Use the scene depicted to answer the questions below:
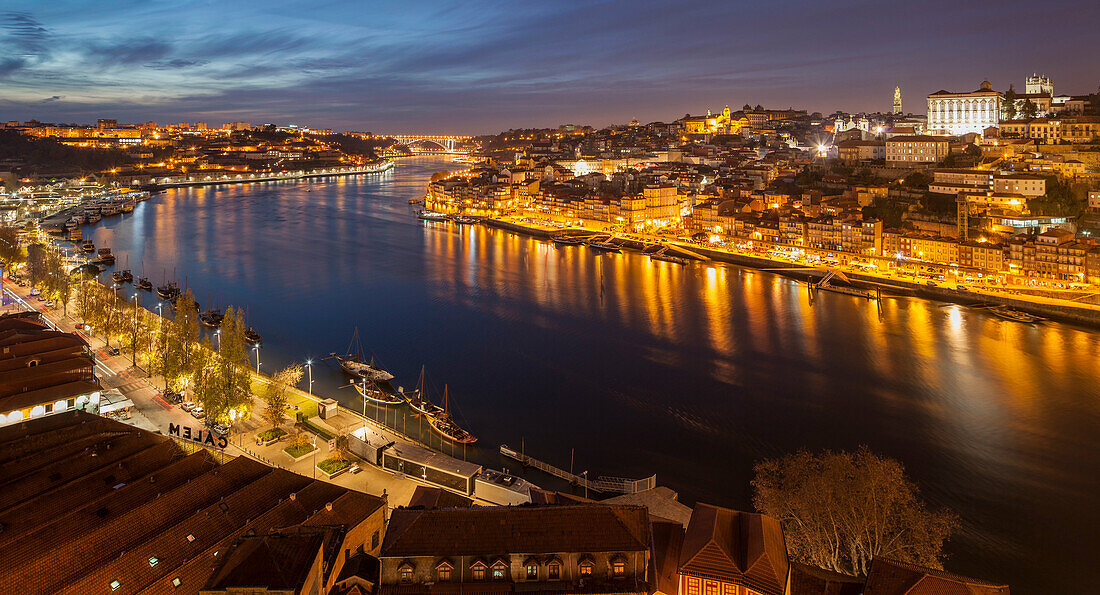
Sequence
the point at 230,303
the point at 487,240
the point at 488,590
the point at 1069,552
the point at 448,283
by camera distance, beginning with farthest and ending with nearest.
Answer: the point at 487,240 < the point at 448,283 < the point at 230,303 < the point at 1069,552 < the point at 488,590

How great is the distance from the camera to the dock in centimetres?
507

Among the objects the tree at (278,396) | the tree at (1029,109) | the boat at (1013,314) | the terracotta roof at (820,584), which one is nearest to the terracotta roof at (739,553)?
the terracotta roof at (820,584)

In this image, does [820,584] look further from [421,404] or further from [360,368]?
[360,368]

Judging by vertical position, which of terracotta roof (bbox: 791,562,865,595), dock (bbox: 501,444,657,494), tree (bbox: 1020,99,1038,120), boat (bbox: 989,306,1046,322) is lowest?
dock (bbox: 501,444,657,494)

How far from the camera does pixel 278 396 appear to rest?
5.58 metres

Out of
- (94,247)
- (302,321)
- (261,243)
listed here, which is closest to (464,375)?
(302,321)

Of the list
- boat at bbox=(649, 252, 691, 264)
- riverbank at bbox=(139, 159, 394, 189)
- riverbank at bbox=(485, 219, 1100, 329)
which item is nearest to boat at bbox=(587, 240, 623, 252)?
riverbank at bbox=(485, 219, 1100, 329)

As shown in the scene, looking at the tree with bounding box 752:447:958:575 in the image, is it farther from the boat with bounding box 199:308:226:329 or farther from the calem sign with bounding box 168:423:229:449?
the boat with bounding box 199:308:226:329

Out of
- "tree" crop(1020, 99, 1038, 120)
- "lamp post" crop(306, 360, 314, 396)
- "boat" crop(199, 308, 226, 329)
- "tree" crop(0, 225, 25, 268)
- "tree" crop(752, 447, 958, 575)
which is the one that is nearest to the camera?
"tree" crop(752, 447, 958, 575)

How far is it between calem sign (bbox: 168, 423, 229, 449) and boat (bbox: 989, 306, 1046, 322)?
10.8 metres

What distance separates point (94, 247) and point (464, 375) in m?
13.5

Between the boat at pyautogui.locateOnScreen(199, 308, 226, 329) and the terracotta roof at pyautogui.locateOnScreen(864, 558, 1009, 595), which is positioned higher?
the boat at pyautogui.locateOnScreen(199, 308, 226, 329)

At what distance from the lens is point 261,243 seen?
56.7 feet

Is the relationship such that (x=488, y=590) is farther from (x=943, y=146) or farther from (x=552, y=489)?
(x=943, y=146)
